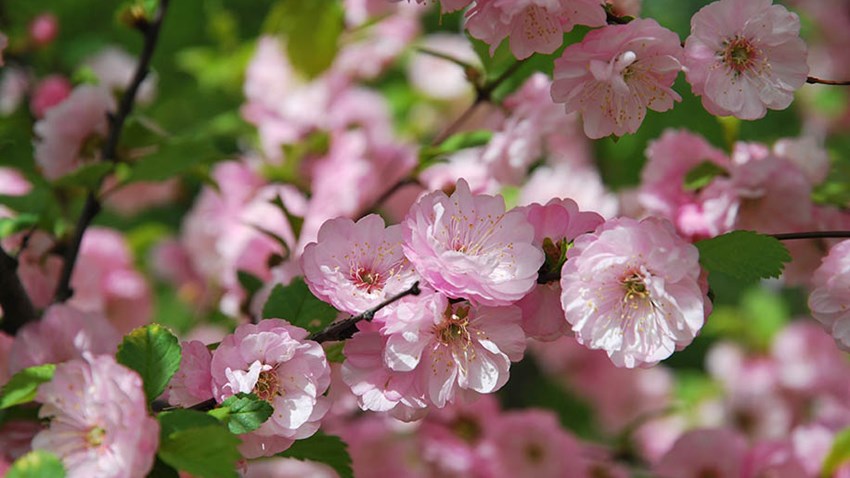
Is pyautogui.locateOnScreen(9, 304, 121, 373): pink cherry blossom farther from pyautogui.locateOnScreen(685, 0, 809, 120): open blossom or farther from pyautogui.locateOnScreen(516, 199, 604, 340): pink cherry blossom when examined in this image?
pyautogui.locateOnScreen(685, 0, 809, 120): open blossom

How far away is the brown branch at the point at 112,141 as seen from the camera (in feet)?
2.91

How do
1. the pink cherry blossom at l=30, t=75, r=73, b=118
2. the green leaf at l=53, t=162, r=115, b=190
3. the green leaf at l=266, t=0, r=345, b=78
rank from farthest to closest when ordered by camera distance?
the green leaf at l=266, t=0, r=345, b=78, the pink cherry blossom at l=30, t=75, r=73, b=118, the green leaf at l=53, t=162, r=115, b=190

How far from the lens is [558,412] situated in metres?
2.02

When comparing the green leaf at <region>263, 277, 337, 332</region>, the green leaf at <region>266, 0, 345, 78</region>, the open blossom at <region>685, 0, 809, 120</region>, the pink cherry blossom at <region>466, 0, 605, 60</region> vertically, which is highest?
the pink cherry blossom at <region>466, 0, 605, 60</region>

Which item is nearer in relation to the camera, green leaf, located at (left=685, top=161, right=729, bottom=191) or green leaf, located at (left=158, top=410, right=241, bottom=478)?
green leaf, located at (left=158, top=410, right=241, bottom=478)

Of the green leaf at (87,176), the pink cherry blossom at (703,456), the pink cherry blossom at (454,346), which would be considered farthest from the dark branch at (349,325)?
the pink cherry blossom at (703,456)

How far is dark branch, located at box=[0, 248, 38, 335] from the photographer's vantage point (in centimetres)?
78

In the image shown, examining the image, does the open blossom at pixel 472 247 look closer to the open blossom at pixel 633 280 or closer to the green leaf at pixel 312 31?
the open blossom at pixel 633 280

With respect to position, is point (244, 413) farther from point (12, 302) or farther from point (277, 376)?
point (12, 302)

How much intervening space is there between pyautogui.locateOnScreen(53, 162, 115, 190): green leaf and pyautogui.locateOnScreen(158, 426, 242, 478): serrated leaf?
392 millimetres

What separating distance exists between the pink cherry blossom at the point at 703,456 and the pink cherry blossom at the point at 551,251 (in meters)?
0.50

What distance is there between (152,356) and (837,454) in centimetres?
72

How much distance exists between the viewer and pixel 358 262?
2.11 feet

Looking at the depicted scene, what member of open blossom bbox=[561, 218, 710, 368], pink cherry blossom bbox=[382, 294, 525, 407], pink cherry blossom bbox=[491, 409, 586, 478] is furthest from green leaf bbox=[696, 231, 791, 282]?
pink cherry blossom bbox=[491, 409, 586, 478]
